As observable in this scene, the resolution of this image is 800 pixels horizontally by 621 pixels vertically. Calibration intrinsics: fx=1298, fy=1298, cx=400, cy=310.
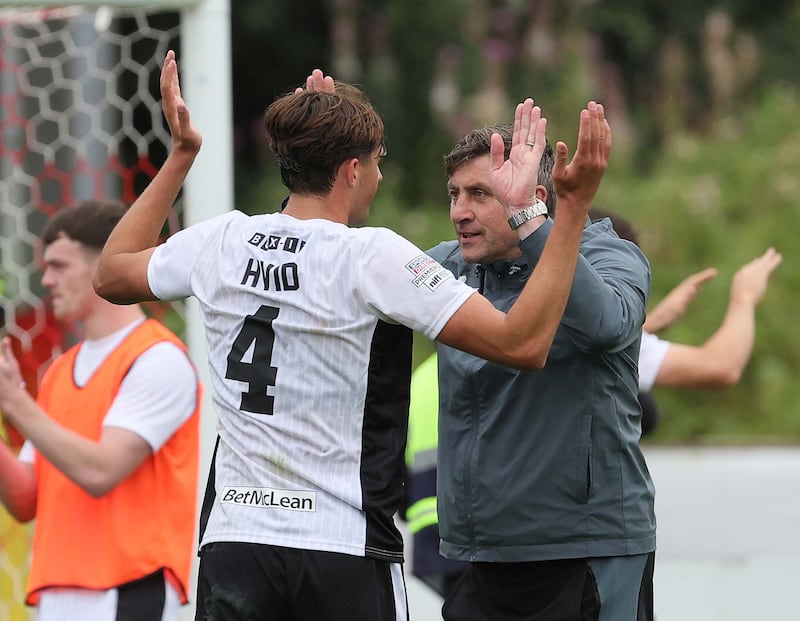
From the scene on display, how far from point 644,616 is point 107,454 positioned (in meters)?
1.47

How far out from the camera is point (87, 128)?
707 cm

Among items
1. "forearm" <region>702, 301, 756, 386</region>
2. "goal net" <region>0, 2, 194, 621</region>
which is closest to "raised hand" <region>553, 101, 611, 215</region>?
"forearm" <region>702, 301, 756, 386</region>

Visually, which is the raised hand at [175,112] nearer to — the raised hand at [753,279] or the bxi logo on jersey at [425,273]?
the bxi logo on jersey at [425,273]

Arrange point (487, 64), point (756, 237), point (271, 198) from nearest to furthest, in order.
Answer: point (756, 237)
point (271, 198)
point (487, 64)

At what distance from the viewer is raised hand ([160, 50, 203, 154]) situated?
9.56 ft

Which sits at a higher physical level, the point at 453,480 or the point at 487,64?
the point at 487,64

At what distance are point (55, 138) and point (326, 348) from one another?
502 cm

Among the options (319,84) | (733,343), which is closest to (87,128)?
(733,343)

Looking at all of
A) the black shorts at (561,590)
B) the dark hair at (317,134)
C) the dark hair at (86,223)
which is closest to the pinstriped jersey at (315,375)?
the dark hair at (317,134)

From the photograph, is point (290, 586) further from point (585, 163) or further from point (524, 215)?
point (585, 163)

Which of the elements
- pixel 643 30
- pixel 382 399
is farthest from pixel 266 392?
pixel 643 30

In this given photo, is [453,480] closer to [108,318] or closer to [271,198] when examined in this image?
[108,318]

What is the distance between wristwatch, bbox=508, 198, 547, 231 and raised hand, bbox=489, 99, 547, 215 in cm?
2

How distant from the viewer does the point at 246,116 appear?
11672 millimetres
